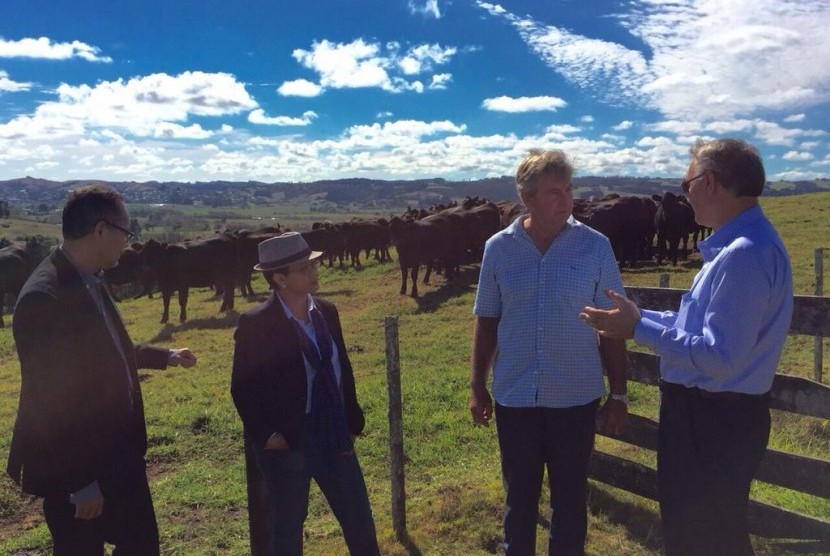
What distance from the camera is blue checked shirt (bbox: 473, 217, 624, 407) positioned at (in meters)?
3.67

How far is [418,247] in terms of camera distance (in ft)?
67.8

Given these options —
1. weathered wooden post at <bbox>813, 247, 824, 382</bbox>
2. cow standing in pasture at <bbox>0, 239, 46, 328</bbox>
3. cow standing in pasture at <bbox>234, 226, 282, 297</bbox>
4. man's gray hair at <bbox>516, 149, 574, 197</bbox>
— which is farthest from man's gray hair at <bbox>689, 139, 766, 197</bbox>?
cow standing in pasture at <bbox>0, 239, 46, 328</bbox>

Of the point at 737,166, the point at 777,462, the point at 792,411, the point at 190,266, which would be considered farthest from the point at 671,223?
the point at 737,166

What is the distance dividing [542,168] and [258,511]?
→ 2834 mm

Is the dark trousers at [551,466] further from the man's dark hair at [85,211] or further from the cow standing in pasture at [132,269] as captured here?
the cow standing in pasture at [132,269]

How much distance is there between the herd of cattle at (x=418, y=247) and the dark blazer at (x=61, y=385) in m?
17.1

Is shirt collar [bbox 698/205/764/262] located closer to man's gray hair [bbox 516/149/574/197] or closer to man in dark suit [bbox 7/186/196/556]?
man's gray hair [bbox 516/149/574/197]

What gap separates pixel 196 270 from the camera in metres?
21.7

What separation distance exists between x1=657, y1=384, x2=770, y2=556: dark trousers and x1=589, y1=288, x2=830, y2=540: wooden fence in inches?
46.8

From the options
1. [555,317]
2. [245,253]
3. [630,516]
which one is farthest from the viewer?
[245,253]

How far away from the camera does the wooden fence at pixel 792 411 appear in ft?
13.3

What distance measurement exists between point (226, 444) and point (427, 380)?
350 centimetres

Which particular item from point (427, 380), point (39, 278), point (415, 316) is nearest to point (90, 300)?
point (39, 278)

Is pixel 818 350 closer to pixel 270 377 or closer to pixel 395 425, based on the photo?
pixel 395 425
